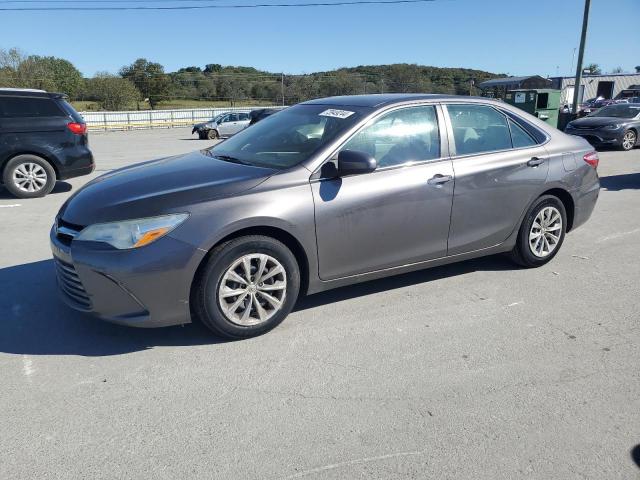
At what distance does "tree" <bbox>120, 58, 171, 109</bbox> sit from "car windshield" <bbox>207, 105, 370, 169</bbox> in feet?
153

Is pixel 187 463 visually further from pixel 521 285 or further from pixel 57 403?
pixel 521 285

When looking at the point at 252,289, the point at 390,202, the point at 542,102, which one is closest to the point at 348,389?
the point at 252,289

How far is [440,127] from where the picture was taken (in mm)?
4434

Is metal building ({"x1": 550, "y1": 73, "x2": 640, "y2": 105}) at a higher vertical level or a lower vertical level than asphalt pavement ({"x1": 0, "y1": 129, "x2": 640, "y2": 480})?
higher

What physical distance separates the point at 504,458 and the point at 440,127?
109 inches

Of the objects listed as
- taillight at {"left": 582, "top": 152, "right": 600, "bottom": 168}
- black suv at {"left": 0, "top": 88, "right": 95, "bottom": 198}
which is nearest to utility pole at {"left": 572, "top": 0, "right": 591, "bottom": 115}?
taillight at {"left": 582, "top": 152, "right": 600, "bottom": 168}

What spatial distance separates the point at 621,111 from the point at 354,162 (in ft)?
53.9

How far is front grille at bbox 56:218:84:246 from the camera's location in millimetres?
3486

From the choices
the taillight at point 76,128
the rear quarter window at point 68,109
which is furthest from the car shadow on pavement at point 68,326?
the rear quarter window at point 68,109

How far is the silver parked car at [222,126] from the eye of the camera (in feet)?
88.6

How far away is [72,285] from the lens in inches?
138

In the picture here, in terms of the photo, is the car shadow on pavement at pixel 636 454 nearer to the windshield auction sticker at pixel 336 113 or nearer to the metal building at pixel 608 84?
the windshield auction sticker at pixel 336 113

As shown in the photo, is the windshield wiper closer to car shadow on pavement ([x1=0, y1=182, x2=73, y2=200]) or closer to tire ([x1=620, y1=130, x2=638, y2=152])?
car shadow on pavement ([x1=0, y1=182, x2=73, y2=200])

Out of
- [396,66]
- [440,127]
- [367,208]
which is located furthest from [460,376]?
[396,66]
